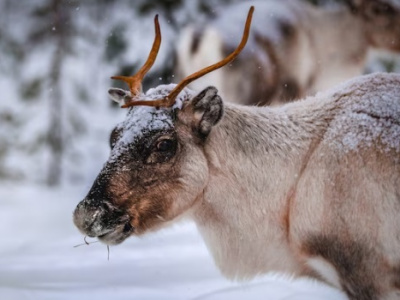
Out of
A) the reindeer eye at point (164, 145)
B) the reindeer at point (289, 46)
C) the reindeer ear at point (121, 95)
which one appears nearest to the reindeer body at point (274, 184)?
the reindeer eye at point (164, 145)

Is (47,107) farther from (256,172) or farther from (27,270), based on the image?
(256,172)

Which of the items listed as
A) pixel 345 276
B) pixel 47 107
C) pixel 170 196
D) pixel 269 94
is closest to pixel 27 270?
pixel 170 196

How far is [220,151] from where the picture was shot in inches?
118

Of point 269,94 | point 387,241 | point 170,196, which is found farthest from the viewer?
point 269,94

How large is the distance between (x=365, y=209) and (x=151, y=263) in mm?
2763

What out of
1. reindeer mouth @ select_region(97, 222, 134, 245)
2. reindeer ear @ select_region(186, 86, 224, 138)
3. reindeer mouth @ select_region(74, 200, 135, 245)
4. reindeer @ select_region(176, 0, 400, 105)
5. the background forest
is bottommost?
the background forest

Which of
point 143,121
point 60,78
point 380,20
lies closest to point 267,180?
point 143,121

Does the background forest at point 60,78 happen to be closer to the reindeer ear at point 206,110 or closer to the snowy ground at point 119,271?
the snowy ground at point 119,271

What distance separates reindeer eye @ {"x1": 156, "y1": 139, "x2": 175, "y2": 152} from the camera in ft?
9.33

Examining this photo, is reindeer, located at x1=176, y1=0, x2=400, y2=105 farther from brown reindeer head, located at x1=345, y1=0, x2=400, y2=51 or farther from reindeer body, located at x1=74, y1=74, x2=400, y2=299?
reindeer body, located at x1=74, y1=74, x2=400, y2=299

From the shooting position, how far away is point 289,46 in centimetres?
786

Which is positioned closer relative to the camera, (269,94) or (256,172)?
(256,172)

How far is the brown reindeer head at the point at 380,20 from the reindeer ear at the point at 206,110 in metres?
6.54

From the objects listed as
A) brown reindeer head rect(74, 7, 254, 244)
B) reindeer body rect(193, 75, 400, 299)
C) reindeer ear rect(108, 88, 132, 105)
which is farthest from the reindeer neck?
reindeer ear rect(108, 88, 132, 105)
